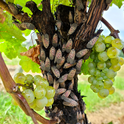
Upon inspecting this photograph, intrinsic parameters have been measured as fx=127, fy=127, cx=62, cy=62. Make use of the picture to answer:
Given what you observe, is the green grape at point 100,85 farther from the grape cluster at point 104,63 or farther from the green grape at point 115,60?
the green grape at point 115,60

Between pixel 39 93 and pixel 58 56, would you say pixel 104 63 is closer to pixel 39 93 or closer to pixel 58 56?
pixel 58 56

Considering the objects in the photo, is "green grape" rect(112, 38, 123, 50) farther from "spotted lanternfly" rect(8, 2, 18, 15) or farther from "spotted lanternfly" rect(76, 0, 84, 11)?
"spotted lanternfly" rect(8, 2, 18, 15)

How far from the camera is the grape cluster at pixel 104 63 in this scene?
52cm

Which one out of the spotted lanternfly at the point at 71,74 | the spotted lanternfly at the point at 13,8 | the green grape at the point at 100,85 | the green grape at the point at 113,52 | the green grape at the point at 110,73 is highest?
the spotted lanternfly at the point at 13,8

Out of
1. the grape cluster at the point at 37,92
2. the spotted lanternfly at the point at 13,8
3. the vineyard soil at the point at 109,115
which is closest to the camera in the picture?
the grape cluster at the point at 37,92

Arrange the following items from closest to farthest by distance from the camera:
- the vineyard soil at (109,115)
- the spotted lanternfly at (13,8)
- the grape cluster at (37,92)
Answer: the grape cluster at (37,92) < the spotted lanternfly at (13,8) < the vineyard soil at (109,115)

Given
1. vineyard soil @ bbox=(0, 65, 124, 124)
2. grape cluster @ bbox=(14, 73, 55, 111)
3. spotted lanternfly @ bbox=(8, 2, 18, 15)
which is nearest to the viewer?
grape cluster @ bbox=(14, 73, 55, 111)

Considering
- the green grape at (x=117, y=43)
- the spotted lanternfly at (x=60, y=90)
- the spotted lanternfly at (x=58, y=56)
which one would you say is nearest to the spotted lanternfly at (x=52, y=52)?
the spotted lanternfly at (x=58, y=56)

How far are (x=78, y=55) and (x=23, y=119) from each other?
5.17 feet

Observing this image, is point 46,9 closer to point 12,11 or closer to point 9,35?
point 12,11

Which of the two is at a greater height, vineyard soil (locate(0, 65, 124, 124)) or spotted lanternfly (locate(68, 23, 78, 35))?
spotted lanternfly (locate(68, 23, 78, 35))

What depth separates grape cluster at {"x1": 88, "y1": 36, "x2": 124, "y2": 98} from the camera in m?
0.52

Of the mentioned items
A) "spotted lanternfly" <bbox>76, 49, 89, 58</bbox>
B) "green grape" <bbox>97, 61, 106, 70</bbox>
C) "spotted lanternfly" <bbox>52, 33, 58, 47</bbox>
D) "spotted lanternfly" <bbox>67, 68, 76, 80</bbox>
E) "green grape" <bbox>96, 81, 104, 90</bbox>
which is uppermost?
"spotted lanternfly" <bbox>52, 33, 58, 47</bbox>

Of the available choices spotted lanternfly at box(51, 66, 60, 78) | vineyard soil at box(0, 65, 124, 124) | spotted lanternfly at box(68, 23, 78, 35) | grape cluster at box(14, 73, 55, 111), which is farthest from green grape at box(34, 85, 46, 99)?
vineyard soil at box(0, 65, 124, 124)
